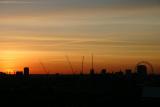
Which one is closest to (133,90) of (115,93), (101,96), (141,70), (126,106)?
(115,93)

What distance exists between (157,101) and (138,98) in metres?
10.4

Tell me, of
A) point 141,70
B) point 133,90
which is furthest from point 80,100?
point 141,70

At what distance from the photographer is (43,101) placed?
9488 centimetres

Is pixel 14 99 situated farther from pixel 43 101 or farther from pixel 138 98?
pixel 138 98

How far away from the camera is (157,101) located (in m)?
86.1

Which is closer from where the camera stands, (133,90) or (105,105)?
(105,105)

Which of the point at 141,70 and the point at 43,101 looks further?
the point at 141,70

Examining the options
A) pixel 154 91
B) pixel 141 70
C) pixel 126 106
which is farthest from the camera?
pixel 141 70

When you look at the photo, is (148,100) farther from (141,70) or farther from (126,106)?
(141,70)

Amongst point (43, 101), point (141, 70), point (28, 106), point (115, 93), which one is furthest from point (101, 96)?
point (141, 70)

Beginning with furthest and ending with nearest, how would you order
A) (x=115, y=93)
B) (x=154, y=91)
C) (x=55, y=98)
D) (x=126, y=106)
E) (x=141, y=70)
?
(x=141, y=70), (x=115, y=93), (x=55, y=98), (x=154, y=91), (x=126, y=106)

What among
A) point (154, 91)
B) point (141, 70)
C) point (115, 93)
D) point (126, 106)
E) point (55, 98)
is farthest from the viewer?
point (141, 70)

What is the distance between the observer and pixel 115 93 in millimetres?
109438

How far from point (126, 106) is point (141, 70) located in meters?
83.1
